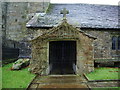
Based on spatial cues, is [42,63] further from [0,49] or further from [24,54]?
[24,54]

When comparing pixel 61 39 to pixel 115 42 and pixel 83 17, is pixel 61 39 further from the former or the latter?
pixel 115 42

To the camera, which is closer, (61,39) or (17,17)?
(61,39)

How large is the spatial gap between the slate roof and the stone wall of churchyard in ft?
2.04

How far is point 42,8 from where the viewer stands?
22.4 m

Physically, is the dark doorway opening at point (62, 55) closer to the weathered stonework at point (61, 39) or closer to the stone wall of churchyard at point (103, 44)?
the weathered stonework at point (61, 39)

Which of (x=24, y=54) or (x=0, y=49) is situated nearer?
(x=0, y=49)

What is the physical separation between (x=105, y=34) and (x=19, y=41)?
14.0m

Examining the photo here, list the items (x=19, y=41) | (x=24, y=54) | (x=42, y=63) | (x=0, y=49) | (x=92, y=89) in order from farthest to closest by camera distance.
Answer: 1. (x=19, y=41)
2. (x=24, y=54)
3. (x=0, y=49)
4. (x=42, y=63)
5. (x=92, y=89)

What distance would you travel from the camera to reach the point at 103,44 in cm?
1380

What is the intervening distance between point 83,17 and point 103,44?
374 cm

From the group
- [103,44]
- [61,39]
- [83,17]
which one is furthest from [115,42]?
[61,39]

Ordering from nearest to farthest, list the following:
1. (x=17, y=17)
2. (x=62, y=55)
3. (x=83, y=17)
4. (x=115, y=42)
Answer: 1. (x=62, y=55)
2. (x=115, y=42)
3. (x=83, y=17)
4. (x=17, y=17)

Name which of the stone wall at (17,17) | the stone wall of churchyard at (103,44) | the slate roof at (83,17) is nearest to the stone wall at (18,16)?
the stone wall at (17,17)

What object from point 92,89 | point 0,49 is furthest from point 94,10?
point 92,89
